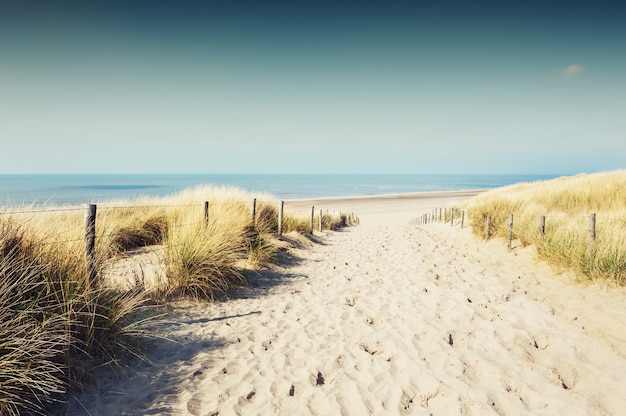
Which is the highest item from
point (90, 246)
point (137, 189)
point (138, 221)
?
point (90, 246)

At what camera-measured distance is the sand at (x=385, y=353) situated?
320 cm

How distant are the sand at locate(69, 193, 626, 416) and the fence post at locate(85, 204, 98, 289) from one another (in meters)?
1.00

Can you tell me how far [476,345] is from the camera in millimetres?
4430

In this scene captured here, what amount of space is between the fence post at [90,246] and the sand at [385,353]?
3.27 feet

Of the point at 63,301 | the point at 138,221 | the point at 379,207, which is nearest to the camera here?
the point at 63,301

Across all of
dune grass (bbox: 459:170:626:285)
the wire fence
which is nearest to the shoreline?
dune grass (bbox: 459:170:626:285)

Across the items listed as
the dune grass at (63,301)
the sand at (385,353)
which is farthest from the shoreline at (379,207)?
the dune grass at (63,301)

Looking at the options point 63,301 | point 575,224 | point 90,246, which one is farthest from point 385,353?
point 575,224

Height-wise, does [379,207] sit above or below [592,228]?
below

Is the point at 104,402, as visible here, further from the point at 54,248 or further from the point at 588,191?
the point at 588,191

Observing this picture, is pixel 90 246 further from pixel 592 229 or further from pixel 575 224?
pixel 575 224

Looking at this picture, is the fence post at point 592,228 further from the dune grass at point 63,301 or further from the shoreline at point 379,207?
the shoreline at point 379,207

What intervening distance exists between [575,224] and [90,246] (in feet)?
32.3

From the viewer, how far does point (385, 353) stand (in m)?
4.20
